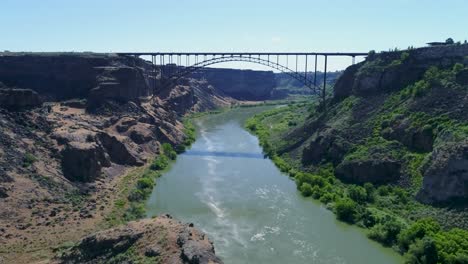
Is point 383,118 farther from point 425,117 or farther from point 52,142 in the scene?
point 52,142

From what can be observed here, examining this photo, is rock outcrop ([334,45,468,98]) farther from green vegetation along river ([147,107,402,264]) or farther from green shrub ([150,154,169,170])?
green shrub ([150,154,169,170])

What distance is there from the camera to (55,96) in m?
72.0

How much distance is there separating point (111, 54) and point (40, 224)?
54798 mm

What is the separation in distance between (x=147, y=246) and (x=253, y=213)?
17.6 m

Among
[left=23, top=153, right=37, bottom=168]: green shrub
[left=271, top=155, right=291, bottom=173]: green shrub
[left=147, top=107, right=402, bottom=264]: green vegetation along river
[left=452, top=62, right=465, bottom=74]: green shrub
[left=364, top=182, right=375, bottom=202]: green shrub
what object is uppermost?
[left=452, top=62, right=465, bottom=74]: green shrub

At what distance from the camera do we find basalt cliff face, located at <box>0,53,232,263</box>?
121 ft

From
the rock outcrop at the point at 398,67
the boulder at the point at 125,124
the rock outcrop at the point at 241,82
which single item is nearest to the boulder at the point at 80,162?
the boulder at the point at 125,124

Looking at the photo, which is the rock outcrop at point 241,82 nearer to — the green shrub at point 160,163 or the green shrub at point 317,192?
the green shrub at point 160,163

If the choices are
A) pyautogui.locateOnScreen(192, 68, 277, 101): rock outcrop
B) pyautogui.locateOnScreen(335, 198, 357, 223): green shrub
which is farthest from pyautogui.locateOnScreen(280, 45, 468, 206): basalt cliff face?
pyautogui.locateOnScreen(192, 68, 277, 101): rock outcrop

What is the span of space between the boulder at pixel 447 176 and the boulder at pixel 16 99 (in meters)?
43.5

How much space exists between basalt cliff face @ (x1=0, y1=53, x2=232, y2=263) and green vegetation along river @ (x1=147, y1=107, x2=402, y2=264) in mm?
5645

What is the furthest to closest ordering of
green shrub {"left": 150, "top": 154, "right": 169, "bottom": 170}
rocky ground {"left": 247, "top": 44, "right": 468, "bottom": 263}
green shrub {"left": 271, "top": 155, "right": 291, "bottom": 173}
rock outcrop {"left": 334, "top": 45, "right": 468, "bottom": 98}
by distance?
rock outcrop {"left": 334, "top": 45, "right": 468, "bottom": 98} < green shrub {"left": 271, "top": 155, "right": 291, "bottom": 173} < green shrub {"left": 150, "top": 154, "right": 169, "bottom": 170} < rocky ground {"left": 247, "top": 44, "right": 468, "bottom": 263}

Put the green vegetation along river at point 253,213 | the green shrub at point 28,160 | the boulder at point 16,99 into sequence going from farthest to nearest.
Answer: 1. the boulder at point 16,99
2. the green shrub at point 28,160
3. the green vegetation along river at point 253,213

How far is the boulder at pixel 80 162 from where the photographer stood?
4875cm
